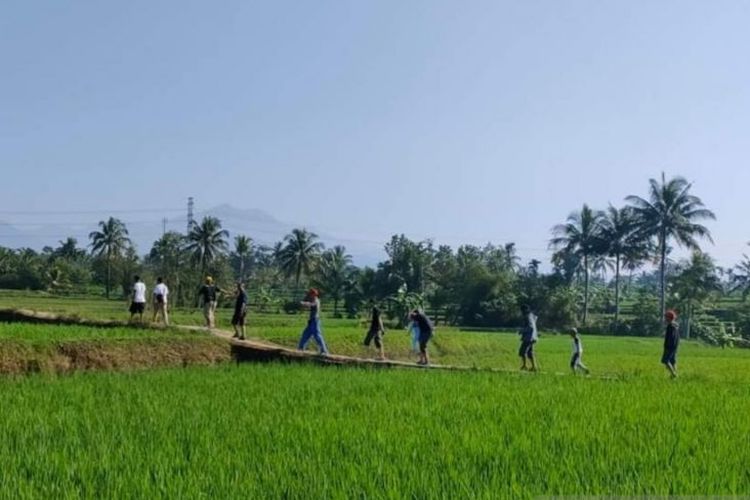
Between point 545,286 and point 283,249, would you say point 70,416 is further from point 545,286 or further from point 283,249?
point 283,249

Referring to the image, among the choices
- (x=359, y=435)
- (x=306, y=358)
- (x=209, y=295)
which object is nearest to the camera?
(x=359, y=435)

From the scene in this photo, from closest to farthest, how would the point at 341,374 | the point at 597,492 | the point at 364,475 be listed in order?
the point at 597,492, the point at 364,475, the point at 341,374

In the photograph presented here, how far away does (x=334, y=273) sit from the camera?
59.0 metres

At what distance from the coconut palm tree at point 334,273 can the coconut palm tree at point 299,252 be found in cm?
113

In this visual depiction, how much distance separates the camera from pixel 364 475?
4.79 metres

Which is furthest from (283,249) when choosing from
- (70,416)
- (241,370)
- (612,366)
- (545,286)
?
(70,416)

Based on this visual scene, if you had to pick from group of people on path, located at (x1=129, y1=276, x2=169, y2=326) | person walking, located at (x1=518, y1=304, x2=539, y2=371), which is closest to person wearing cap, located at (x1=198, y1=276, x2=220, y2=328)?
group of people on path, located at (x1=129, y1=276, x2=169, y2=326)

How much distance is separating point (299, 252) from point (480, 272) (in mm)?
15619

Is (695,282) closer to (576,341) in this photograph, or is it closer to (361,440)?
(576,341)

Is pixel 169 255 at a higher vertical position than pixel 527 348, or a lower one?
higher

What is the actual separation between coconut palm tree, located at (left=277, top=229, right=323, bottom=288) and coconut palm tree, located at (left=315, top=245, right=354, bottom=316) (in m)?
1.13

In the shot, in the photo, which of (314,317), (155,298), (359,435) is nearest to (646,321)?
(155,298)

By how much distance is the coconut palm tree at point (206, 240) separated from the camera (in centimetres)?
5369

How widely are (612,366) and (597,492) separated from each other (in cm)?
1486
